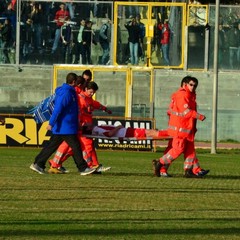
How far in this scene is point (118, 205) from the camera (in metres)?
15.7

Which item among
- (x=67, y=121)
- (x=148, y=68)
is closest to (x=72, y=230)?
(x=67, y=121)

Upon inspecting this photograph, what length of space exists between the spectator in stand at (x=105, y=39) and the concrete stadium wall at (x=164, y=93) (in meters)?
1.85

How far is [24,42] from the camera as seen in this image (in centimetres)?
4316

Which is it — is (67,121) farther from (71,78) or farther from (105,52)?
(105,52)

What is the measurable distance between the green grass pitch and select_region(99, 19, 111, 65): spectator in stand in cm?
1832

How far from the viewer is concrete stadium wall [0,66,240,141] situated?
4344 centimetres

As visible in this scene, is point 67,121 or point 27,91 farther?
point 27,91

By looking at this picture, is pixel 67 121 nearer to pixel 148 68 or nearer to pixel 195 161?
pixel 195 161

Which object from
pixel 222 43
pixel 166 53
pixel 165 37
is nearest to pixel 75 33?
pixel 165 37

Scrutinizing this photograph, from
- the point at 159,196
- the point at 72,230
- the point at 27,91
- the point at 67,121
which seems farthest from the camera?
the point at 27,91

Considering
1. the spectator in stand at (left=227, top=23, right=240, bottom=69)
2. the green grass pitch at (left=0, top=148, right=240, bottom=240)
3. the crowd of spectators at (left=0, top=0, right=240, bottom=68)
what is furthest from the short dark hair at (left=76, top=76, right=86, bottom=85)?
the spectator in stand at (left=227, top=23, right=240, bottom=69)

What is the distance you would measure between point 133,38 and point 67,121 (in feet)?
69.4

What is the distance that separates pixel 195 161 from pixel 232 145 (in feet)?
67.2

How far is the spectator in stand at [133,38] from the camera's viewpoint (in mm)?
42969
